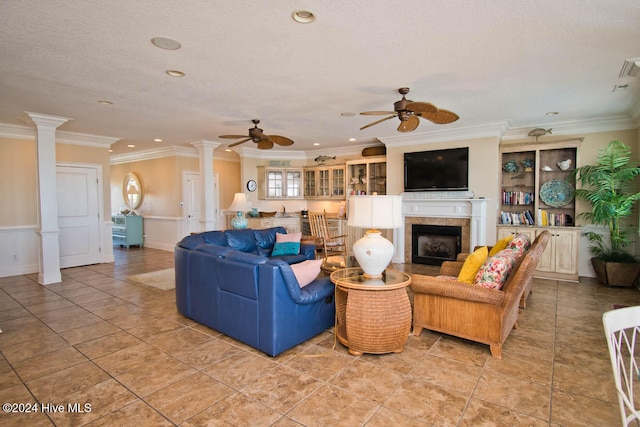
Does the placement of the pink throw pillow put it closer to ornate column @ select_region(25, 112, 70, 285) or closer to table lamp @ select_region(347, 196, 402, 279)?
table lamp @ select_region(347, 196, 402, 279)

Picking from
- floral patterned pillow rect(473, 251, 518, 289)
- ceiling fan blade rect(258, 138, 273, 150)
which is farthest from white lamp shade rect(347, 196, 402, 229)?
ceiling fan blade rect(258, 138, 273, 150)

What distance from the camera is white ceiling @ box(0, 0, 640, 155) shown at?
2.34m

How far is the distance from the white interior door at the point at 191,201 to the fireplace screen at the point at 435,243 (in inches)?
214

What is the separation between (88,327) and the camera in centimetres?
353

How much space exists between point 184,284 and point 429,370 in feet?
8.53

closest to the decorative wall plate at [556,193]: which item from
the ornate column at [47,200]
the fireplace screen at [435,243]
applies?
the fireplace screen at [435,243]

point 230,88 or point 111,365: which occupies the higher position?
point 230,88

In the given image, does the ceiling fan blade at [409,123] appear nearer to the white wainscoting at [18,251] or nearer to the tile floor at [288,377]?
the tile floor at [288,377]

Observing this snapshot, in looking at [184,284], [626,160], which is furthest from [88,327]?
[626,160]

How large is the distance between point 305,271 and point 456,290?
1334mm

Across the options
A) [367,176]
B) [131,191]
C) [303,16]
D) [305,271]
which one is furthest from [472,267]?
[131,191]

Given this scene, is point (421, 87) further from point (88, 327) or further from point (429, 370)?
point (88, 327)

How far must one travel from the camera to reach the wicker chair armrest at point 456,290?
2824 millimetres

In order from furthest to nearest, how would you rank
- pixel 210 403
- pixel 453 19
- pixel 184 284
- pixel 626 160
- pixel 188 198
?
pixel 188 198 < pixel 626 160 < pixel 184 284 < pixel 453 19 < pixel 210 403
